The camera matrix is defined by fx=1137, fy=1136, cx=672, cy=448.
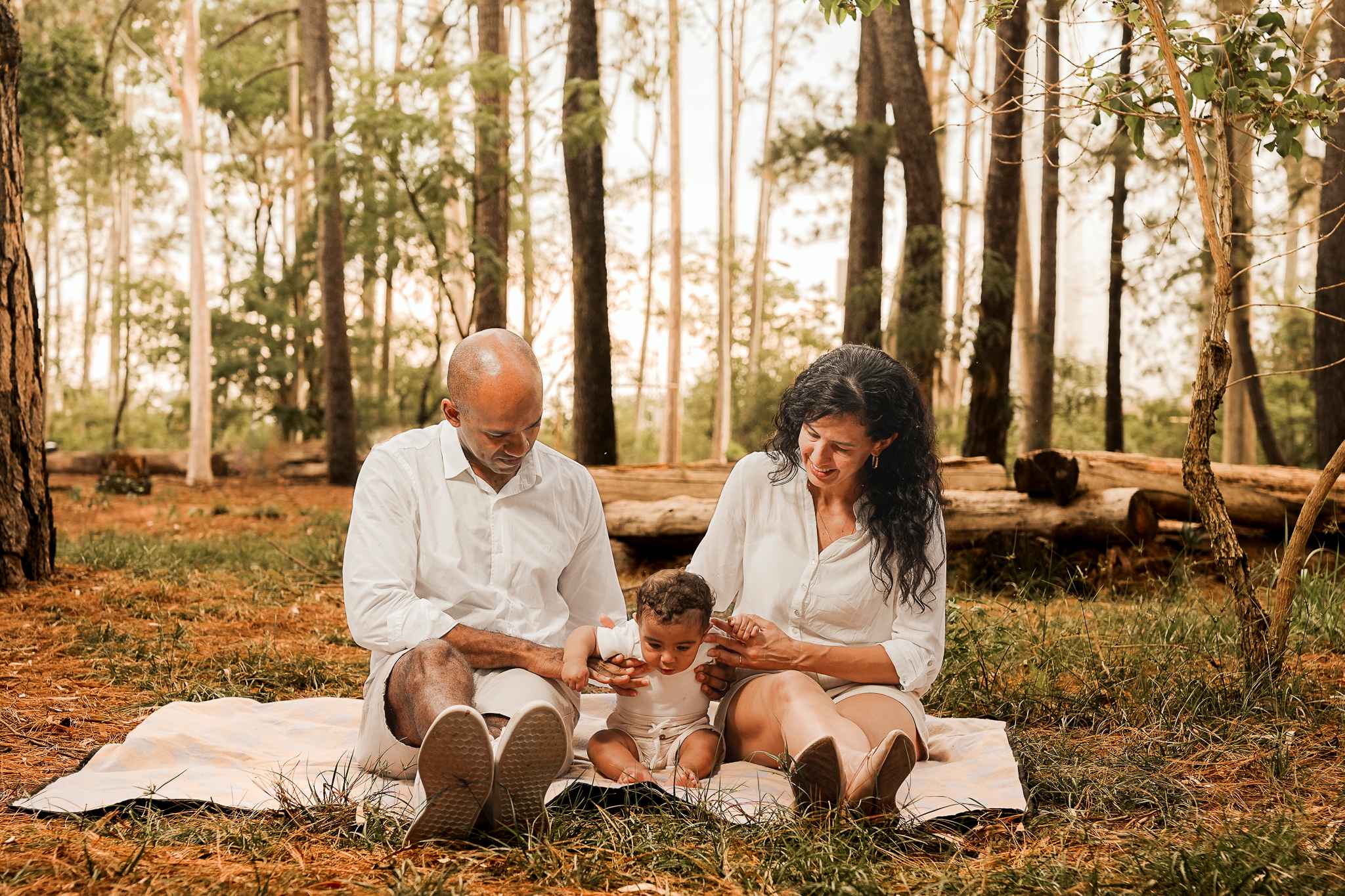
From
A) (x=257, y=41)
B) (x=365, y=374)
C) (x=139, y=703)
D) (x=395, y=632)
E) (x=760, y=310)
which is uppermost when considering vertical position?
(x=257, y=41)

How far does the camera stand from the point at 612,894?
2609 millimetres

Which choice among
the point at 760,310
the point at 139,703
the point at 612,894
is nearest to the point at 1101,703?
the point at 612,894

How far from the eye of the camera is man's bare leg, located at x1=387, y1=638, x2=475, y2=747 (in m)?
3.09

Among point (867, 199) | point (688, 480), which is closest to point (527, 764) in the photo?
point (688, 480)

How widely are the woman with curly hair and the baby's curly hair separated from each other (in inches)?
8.4

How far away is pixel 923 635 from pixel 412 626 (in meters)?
1.55

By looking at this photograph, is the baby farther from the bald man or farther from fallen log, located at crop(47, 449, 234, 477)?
fallen log, located at crop(47, 449, 234, 477)

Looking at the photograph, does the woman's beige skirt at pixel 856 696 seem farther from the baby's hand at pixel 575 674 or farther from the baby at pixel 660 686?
the baby's hand at pixel 575 674

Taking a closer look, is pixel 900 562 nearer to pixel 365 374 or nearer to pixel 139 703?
pixel 139 703

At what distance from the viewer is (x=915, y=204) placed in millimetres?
10992

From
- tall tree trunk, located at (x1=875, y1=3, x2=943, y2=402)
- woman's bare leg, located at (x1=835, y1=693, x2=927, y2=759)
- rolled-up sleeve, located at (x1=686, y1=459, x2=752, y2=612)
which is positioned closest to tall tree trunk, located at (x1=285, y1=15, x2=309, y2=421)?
tall tree trunk, located at (x1=875, y1=3, x2=943, y2=402)

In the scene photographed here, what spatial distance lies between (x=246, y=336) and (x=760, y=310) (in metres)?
12.2

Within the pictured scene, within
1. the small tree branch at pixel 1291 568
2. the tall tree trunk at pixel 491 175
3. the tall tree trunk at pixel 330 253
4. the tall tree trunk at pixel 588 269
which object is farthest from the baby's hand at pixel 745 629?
the tall tree trunk at pixel 330 253

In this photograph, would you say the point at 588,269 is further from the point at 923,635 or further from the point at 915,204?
the point at 923,635
